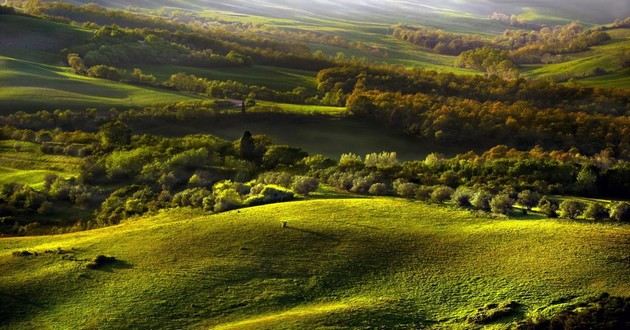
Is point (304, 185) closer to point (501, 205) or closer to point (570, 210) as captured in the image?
point (501, 205)

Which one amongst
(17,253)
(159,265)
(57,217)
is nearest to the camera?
(159,265)

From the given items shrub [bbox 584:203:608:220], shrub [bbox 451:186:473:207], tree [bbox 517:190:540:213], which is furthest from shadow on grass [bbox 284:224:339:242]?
shrub [bbox 584:203:608:220]

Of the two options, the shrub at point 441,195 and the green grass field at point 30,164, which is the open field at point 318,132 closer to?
the green grass field at point 30,164

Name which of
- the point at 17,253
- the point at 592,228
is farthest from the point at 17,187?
the point at 592,228

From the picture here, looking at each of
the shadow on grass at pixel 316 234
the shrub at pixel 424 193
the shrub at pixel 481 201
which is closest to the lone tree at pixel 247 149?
the shrub at pixel 424 193

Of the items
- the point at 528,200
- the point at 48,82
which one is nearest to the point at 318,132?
the point at 48,82

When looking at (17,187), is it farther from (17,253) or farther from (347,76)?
(347,76)
